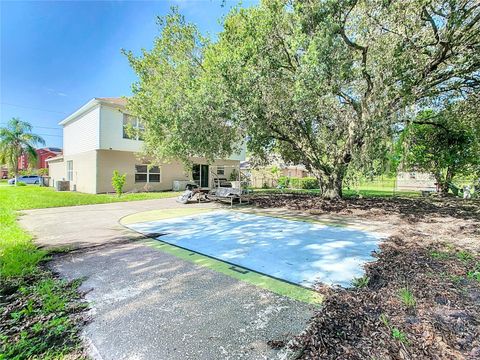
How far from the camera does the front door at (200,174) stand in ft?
64.1

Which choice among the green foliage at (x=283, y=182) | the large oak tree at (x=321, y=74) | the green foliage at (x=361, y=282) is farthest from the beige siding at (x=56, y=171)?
the green foliage at (x=361, y=282)

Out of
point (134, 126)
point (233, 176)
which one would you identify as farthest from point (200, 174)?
point (134, 126)

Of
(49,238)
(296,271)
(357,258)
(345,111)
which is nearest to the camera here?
(296,271)

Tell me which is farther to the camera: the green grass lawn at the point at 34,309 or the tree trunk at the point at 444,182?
the tree trunk at the point at 444,182

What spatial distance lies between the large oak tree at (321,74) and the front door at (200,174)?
28.7 feet

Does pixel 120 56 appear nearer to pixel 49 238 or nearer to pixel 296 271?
pixel 49 238

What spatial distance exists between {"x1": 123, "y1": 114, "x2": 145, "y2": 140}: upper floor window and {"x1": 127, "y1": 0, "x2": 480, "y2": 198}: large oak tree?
5.03 metres

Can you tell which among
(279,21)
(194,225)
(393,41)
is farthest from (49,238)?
(393,41)

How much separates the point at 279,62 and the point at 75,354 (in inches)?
326

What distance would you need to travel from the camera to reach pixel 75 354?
1.93m

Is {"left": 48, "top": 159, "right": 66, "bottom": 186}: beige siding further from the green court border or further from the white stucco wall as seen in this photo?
the green court border

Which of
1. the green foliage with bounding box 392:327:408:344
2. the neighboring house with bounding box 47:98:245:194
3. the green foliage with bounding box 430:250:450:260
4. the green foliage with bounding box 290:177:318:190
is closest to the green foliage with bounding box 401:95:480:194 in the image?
the green foliage with bounding box 430:250:450:260

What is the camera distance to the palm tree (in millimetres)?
23672

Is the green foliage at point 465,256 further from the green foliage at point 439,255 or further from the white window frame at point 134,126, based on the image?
the white window frame at point 134,126
